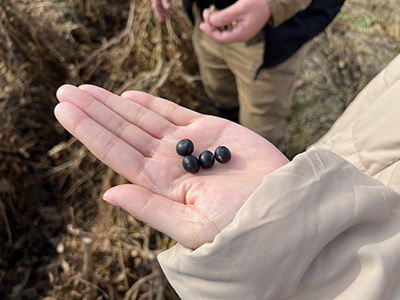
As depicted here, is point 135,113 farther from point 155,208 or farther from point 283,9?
point 283,9

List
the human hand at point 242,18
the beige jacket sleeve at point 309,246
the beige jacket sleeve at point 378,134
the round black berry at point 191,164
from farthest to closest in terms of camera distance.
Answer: the human hand at point 242,18 < the round black berry at point 191,164 < the beige jacket sleeve at point 378,134 < the beige jacket sleeve at point 309,246

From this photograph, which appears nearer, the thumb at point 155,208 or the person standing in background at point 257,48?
the thumb at point 155,208

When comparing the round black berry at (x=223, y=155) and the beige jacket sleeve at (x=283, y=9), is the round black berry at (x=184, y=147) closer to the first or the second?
the round black berry at (x=223, y=155)

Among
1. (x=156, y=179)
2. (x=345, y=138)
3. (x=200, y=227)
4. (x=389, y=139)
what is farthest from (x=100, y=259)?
(x=389, y=139)

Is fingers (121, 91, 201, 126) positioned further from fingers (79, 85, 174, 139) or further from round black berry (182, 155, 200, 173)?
round black berry (182, 155, 200, 173)

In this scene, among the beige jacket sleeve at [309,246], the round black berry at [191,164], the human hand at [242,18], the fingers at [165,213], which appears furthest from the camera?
the human hand at [242,18]

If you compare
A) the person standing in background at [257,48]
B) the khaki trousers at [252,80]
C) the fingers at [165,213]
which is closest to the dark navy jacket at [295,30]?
the person standing in background at [257,48]

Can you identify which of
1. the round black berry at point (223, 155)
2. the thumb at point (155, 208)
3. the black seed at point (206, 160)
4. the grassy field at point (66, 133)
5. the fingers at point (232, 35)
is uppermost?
the fingers at point (232, 35)
